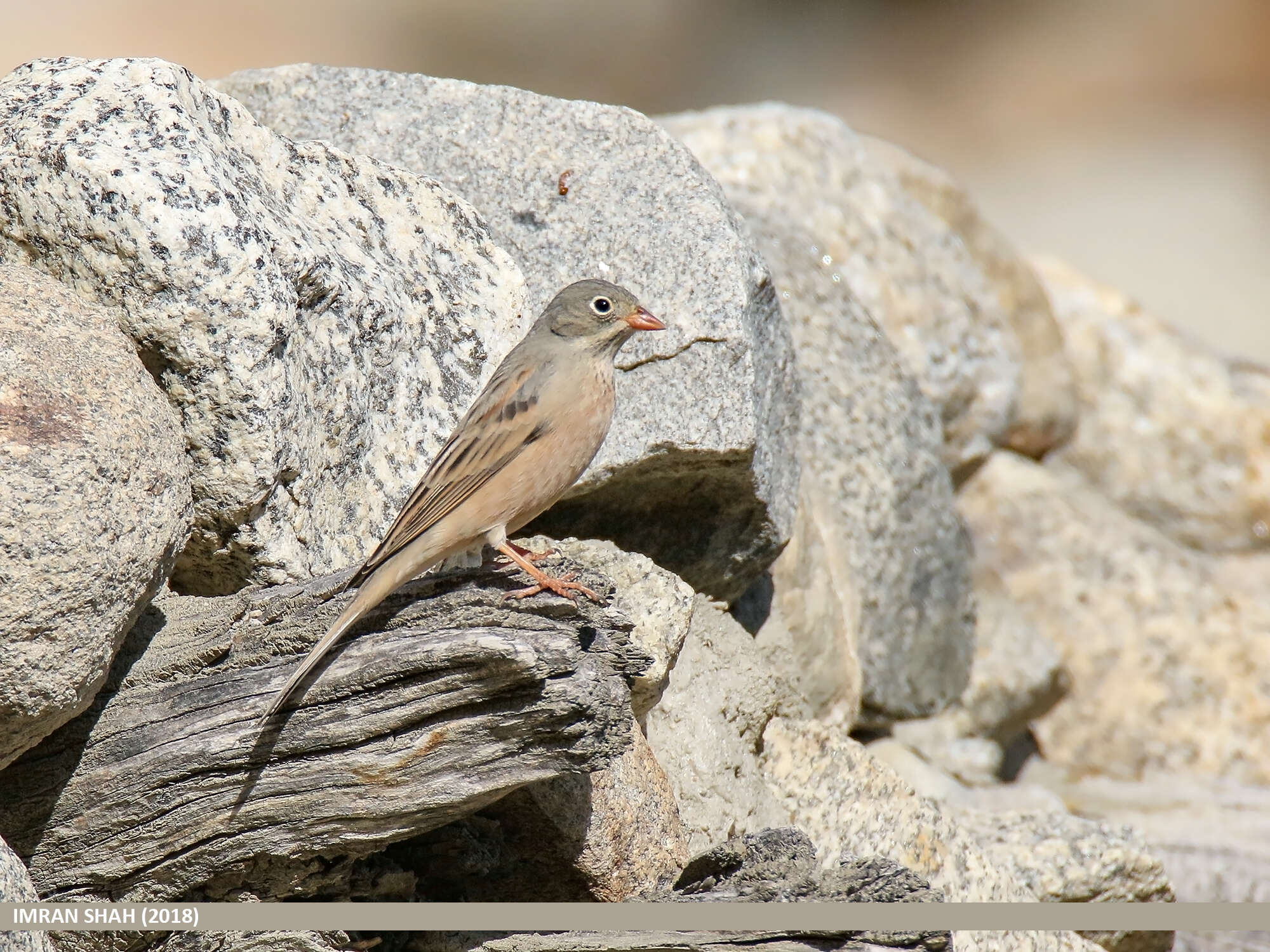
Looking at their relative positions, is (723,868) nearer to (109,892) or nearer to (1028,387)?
A: (109,892)

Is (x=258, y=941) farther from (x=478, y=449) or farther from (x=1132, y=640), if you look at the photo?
(x=1132, y=640)

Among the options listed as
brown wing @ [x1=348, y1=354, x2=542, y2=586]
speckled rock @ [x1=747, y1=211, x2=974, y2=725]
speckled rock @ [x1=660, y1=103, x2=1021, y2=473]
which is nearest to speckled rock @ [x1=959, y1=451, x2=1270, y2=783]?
speckled rock @ [x1=660, y1=103, x2=1021, y2=473]

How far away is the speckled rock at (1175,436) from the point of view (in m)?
11.5

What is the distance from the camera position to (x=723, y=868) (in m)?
5.07

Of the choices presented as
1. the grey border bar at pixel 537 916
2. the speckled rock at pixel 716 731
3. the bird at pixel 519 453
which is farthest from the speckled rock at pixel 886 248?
the grey border bar at pixel 537 916

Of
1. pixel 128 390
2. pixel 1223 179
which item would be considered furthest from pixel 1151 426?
pixel 1223 179

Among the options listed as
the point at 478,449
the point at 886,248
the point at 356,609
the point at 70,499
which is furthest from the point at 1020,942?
the point at 886,248

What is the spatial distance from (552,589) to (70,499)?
66.5 inches

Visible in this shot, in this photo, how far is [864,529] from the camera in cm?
849

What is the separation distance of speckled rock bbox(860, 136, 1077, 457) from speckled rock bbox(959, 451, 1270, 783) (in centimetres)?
72

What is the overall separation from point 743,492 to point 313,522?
7.50ft

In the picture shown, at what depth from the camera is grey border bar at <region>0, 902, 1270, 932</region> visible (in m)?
4.57

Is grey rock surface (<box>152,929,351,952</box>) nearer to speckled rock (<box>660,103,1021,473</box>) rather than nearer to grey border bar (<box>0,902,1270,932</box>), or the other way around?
grey border bar (<box>0,902,1270,932</box>)

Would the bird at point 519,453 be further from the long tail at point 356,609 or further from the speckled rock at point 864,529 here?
the speckled rock at point 864,529
